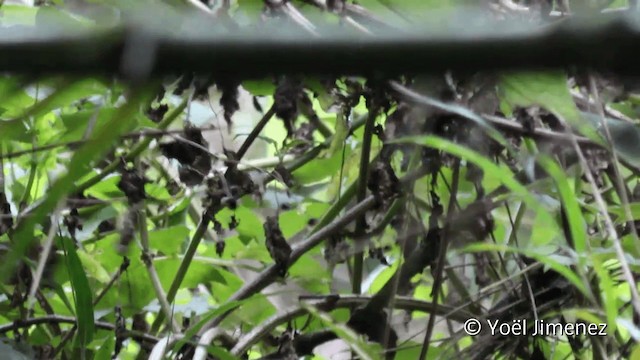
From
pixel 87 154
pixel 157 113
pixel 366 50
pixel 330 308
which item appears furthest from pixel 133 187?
pixel 366 50

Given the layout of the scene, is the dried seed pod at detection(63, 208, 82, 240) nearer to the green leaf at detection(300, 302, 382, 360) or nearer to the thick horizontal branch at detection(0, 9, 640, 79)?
the green leaf at detection(300, 302, 382, 360)

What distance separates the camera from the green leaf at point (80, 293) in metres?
0.70

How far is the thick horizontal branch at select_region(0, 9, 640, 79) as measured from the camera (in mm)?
195

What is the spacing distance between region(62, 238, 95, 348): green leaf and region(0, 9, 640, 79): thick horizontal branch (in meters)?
0.52

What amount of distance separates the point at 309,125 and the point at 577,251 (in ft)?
1.39

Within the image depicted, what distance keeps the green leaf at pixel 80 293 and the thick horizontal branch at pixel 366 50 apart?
0.52m

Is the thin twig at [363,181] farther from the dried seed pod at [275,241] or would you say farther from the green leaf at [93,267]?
the green leaf at [93,267]

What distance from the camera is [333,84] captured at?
2.35 feet

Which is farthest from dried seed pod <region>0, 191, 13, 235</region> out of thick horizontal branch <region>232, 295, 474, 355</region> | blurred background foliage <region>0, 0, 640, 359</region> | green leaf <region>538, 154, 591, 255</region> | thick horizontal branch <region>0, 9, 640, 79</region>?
thick horizontal branch <region>0, 9, 640, 79</region>

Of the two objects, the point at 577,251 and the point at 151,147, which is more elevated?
the point at 577,251

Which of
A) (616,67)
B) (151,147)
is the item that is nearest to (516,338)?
(151,147)

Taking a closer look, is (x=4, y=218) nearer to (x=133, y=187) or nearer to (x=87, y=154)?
(x=133, y=187)

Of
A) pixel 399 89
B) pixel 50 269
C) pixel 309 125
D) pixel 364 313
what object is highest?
pixel 399 89

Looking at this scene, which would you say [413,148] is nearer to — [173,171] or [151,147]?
[151,147]
